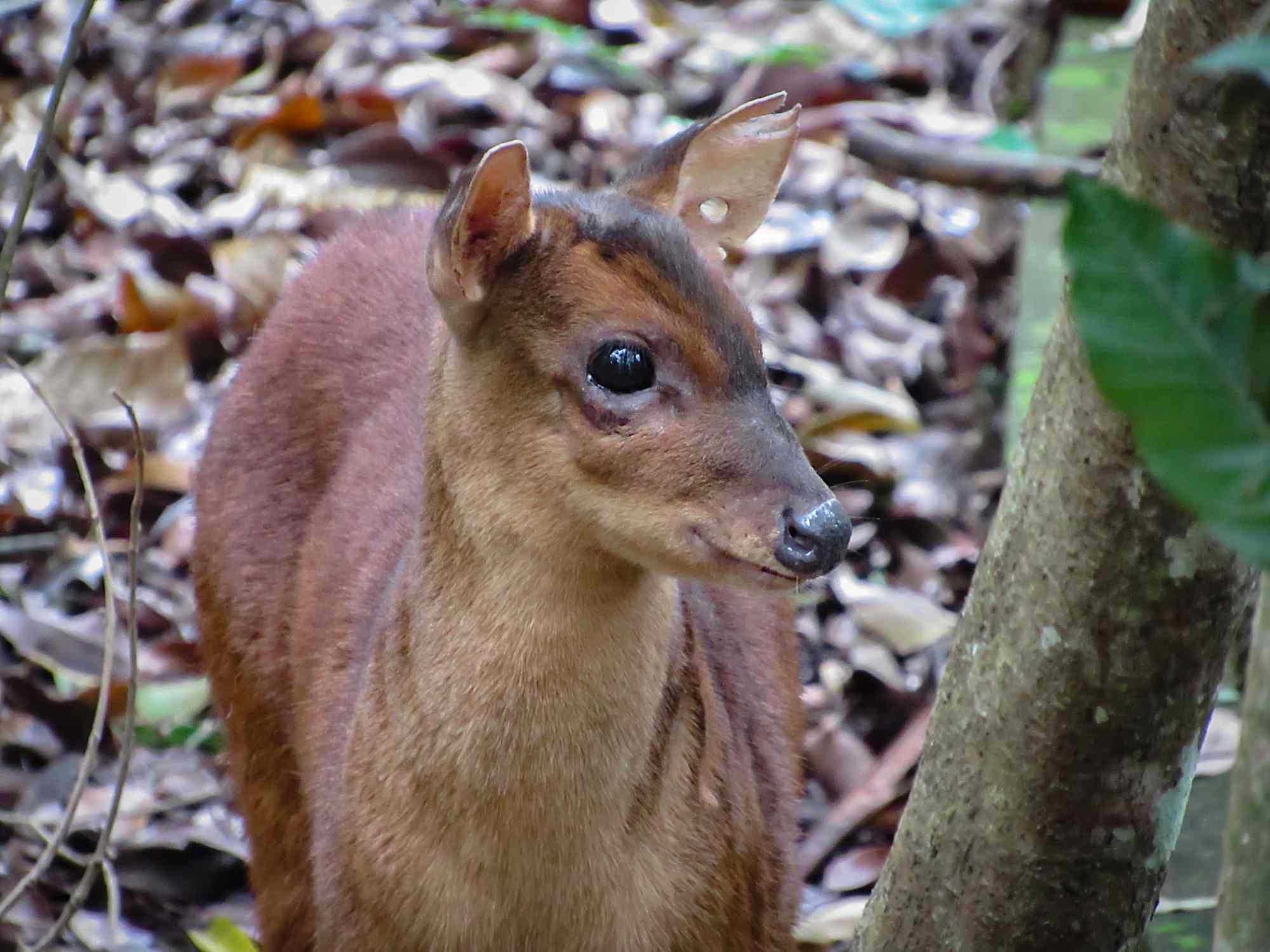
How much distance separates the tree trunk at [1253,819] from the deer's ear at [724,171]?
152 cm

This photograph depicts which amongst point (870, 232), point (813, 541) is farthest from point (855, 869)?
point (870, 232)

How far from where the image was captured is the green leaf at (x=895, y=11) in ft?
12.9

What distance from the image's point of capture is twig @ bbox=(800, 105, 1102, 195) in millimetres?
5035

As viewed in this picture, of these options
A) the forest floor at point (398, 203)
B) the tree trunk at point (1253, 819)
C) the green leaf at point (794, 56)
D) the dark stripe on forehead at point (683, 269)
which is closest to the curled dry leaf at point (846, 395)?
the forest floor at point (398, 203)

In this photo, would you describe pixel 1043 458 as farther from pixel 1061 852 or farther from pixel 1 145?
pixel 1 145

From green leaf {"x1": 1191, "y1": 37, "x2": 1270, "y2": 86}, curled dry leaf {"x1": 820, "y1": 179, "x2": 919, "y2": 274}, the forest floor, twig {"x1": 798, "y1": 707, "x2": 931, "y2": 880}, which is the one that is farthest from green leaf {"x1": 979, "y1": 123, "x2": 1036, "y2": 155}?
green leaf {"x1": 1191, "y1": 37, "x2": 1270, "y2": 86}

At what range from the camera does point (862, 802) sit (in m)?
4.41

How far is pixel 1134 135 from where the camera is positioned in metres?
2.24

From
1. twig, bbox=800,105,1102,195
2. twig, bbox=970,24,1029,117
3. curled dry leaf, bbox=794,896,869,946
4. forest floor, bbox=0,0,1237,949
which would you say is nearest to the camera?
curled dry leaf, bbox=794,896,869,946

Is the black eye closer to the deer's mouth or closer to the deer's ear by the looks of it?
the deer's mouth

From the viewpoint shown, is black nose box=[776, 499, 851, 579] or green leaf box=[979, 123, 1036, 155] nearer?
black nose box=[776, 499, 851, 579]

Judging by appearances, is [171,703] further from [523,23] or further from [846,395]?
[523,23]

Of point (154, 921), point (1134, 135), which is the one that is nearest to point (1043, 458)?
point (1134, 135)

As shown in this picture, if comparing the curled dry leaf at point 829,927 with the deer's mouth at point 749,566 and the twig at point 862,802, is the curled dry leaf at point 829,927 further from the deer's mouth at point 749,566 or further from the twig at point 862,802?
the deer's mouth at point 749,566
